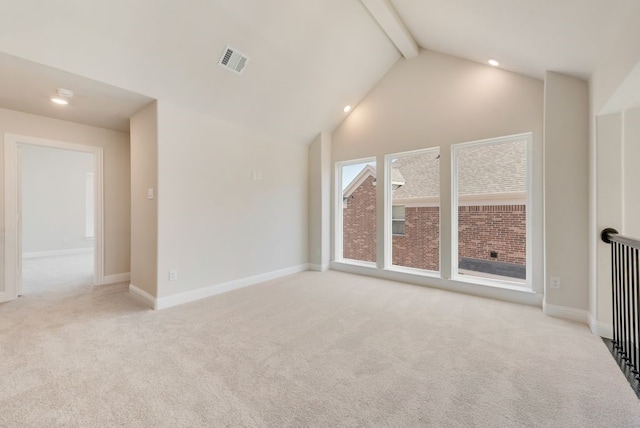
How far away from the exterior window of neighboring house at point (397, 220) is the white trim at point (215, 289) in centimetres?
187

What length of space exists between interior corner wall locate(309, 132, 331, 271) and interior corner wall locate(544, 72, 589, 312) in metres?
3.17

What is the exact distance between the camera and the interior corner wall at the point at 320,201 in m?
5.07

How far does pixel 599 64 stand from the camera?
2422 mm

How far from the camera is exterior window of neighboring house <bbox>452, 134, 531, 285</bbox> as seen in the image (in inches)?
136

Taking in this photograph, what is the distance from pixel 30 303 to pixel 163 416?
3217 mm

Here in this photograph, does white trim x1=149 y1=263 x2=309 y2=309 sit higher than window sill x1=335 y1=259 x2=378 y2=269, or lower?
lower

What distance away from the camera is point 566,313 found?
9.51 ft

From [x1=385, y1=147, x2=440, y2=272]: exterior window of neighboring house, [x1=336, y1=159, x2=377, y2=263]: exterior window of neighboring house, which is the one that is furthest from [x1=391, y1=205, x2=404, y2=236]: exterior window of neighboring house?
[x1=336, y1=159, x2=377, y2=263]: exterior window of neighboring house

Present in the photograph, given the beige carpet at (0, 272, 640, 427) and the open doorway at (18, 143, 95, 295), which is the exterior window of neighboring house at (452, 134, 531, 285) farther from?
the open doorway at (18, 143, 95, 295)

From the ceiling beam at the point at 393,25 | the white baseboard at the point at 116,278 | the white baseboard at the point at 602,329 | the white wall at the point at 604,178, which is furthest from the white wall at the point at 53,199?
the white baseboard at the point at 602,329

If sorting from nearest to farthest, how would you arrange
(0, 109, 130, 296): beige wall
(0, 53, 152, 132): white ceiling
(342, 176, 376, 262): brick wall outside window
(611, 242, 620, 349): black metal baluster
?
(611, 242, 620, 349): black metal baluster → (0, 53, 152, 132): white ceiling → (0, 109, 130, 296): beige wall → (342, 176, 376, 262): brick wall outside window

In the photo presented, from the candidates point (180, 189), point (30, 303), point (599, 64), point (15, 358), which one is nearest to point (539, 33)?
point (599, 64)

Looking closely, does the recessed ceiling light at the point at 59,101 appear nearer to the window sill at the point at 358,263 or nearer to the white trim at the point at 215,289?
the white trim at the point at 215,289

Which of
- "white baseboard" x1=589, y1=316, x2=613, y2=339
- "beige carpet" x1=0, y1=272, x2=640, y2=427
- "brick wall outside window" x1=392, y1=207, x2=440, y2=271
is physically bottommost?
"beige carpet" x1=0, y1=272, x2=640, y2=427
